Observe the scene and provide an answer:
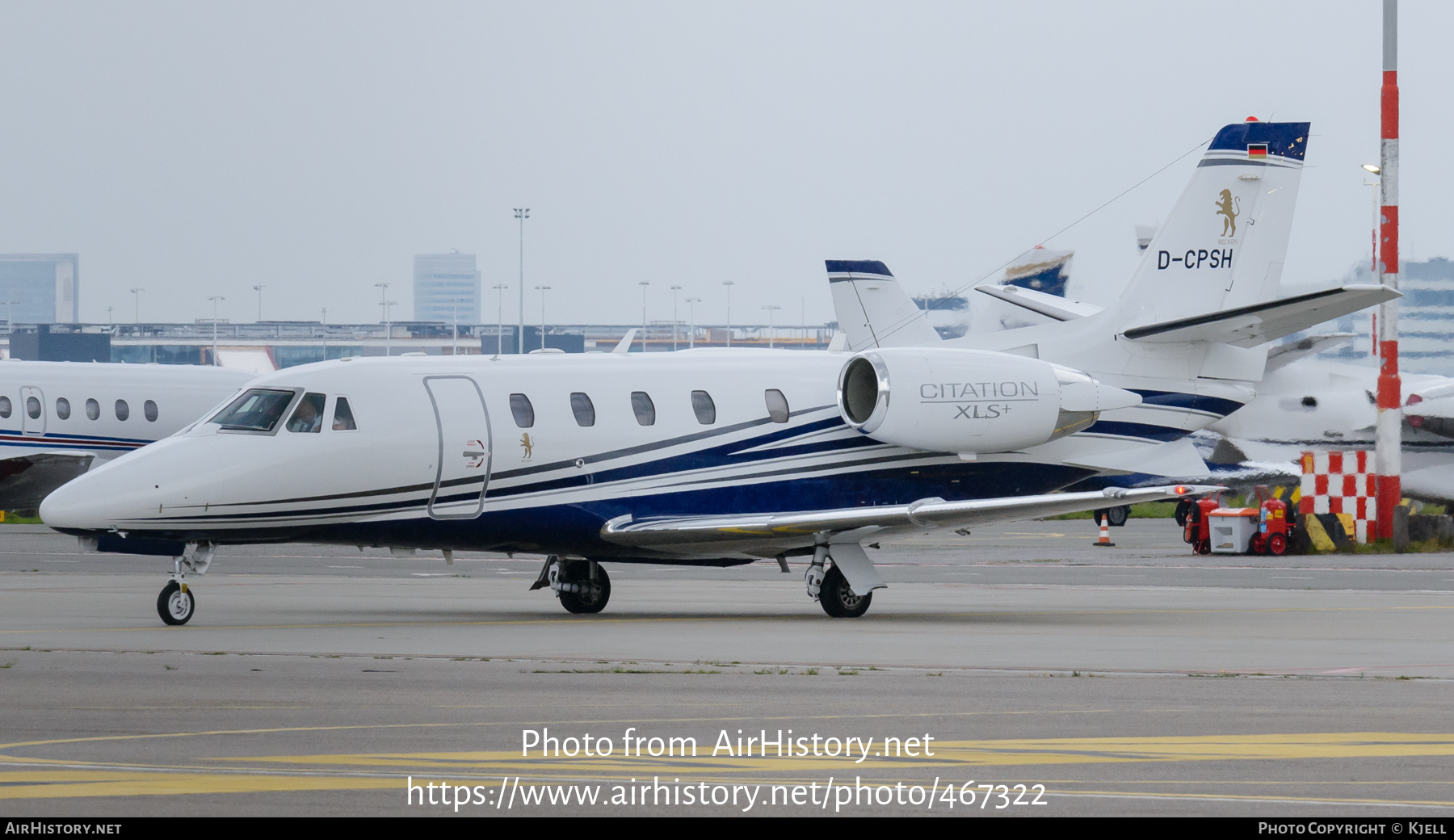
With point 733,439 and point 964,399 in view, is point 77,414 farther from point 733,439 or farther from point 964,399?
point 964,399

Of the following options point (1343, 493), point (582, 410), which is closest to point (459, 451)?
point (582, 410)

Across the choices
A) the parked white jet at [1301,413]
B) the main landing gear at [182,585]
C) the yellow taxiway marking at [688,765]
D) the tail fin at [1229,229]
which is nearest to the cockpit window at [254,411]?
the main landing gear at [182,585]

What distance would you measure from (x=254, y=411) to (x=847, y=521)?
264 inches

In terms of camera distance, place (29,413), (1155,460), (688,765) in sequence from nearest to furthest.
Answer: (688,765), (1155,460), (29,413)

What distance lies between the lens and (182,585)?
744 inches

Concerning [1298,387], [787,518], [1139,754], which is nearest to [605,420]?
[787,518]

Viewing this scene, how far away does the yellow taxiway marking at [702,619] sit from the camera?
18578mm

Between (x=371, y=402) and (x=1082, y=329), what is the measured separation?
9465mm

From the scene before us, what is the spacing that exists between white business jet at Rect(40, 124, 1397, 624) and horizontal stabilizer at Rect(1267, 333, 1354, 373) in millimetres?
24218

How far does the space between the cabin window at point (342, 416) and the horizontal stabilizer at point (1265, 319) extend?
1010 cm

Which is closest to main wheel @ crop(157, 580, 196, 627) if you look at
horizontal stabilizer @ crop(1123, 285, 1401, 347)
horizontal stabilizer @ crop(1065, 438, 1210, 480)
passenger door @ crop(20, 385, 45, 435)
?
horizontal stabilizer @ crop(1065, 438, 1210, 480)

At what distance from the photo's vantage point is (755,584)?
90.5 ft

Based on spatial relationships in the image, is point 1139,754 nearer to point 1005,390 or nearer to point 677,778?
point 677,778

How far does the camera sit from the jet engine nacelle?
21.2 m
